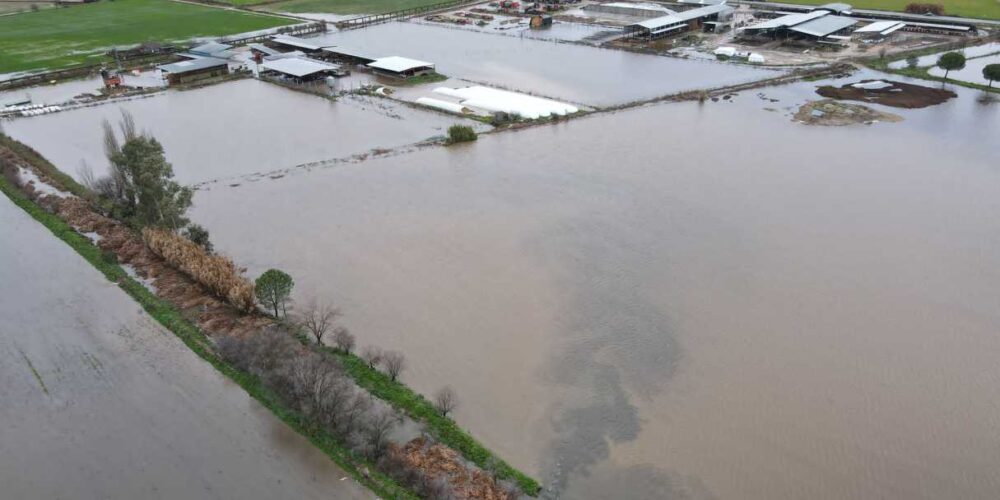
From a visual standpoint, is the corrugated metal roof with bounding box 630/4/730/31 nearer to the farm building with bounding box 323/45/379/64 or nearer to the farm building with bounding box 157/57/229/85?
the farm building with bounding box 323/45/379/64

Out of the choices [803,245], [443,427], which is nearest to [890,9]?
[803,245]

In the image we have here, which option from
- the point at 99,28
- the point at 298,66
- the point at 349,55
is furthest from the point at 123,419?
the point at 99,28

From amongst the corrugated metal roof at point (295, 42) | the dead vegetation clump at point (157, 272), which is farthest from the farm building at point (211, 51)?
the dead vegetation clump at point (157, 272)

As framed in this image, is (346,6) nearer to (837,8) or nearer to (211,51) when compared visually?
(211,51)

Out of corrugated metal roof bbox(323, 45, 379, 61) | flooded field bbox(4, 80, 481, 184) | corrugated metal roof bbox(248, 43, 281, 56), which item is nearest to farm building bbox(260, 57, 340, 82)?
flooded field bbox(4, 80, 481, 184)

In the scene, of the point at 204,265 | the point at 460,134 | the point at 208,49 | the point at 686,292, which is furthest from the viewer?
the point at 208,49

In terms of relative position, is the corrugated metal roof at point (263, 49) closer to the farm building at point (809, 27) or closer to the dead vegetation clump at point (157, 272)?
the dead vegetation clump at point (157, 272)

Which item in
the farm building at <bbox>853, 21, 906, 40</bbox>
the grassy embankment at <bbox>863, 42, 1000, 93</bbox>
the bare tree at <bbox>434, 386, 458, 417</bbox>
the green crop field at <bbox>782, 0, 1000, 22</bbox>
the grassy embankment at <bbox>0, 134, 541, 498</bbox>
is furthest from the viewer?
the green crop field at <bbox>782, 0, 1000, 22</bbox>
